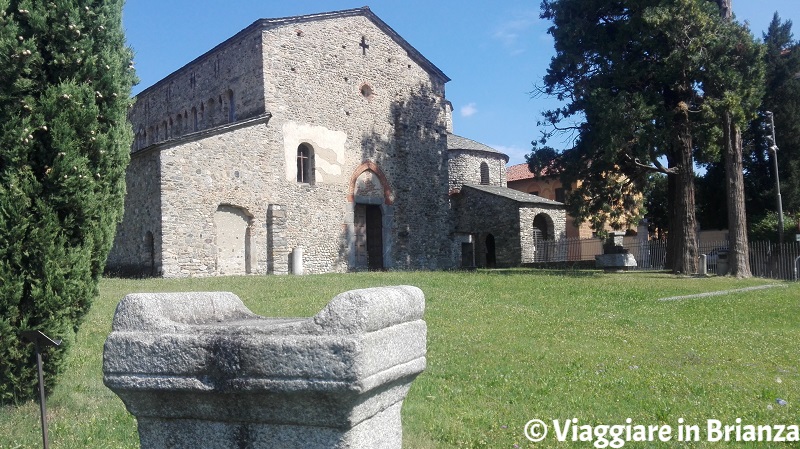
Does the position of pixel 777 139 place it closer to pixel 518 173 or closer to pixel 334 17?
pixel 518 173

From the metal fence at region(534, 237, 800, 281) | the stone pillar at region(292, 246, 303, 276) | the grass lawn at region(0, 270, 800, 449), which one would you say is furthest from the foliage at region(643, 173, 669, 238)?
the stone pillar at region(292, 246, 303, 276)

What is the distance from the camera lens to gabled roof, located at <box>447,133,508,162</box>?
35.6 m

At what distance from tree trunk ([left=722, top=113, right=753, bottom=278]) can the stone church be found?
10779mm

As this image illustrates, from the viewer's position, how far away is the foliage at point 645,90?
70.1 feet

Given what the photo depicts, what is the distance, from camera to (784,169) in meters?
32.3

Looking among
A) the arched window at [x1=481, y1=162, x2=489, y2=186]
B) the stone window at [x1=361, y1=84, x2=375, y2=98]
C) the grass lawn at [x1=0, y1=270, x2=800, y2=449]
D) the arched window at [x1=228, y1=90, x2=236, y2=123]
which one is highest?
the stone window at [x1=361, y1=84, x2=375, y2=98]

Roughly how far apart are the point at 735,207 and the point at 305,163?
48.8 feet

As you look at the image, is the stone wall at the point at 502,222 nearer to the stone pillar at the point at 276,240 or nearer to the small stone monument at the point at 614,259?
the small stone monument at the point at 614,259

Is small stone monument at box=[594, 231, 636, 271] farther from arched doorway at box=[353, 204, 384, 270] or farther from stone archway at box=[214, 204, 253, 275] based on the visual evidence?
stone archway at box=[214, 204, 253, 275]

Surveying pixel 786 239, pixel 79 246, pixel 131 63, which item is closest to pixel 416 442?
pixel 79 246

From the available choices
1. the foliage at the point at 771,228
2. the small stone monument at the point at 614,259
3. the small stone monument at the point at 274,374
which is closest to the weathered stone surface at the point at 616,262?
the small stone monument at the point at 614,259

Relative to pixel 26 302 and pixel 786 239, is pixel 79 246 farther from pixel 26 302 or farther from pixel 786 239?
pixel 786 239

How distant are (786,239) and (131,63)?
28.5m

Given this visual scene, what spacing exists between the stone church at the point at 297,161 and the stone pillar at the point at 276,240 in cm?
5
